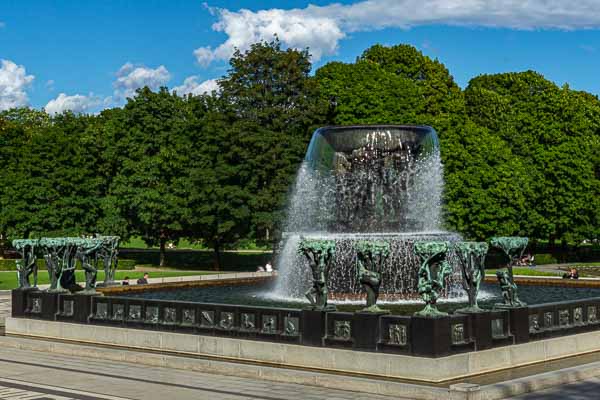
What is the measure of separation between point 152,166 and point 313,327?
47155mm

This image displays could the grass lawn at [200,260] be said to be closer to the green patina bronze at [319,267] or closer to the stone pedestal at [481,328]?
the green patina bronze at [319,267]

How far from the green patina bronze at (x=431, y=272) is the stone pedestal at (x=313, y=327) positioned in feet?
7.04

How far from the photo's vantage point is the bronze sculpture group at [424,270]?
54.3ft

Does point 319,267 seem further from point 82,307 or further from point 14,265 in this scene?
point 14,265

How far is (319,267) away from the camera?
1806 centimetres

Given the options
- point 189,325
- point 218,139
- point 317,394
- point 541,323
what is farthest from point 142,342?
point 218,139

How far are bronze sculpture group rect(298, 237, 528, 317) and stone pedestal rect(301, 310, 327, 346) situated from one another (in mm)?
215

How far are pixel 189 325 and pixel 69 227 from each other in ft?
156

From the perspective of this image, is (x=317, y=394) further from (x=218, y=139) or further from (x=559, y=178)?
(x=559, y=178)

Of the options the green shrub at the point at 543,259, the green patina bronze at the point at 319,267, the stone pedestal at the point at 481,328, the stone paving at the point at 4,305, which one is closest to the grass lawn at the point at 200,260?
the green shrub at the point at 543,259

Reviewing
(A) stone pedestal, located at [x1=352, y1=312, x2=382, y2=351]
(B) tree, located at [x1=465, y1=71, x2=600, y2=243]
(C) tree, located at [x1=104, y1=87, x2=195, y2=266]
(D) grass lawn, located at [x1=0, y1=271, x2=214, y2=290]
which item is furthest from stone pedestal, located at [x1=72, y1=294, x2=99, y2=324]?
(B) tree, located at [x1=465, y1=71, x2=600, y2=243]


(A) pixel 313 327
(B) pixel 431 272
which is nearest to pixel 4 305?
(A) pixel 313 327

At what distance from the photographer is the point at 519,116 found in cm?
6831

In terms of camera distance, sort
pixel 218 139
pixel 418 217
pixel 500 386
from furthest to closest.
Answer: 1. pixel 218 139
2. pixel 418 217
3. pixel 500 386
